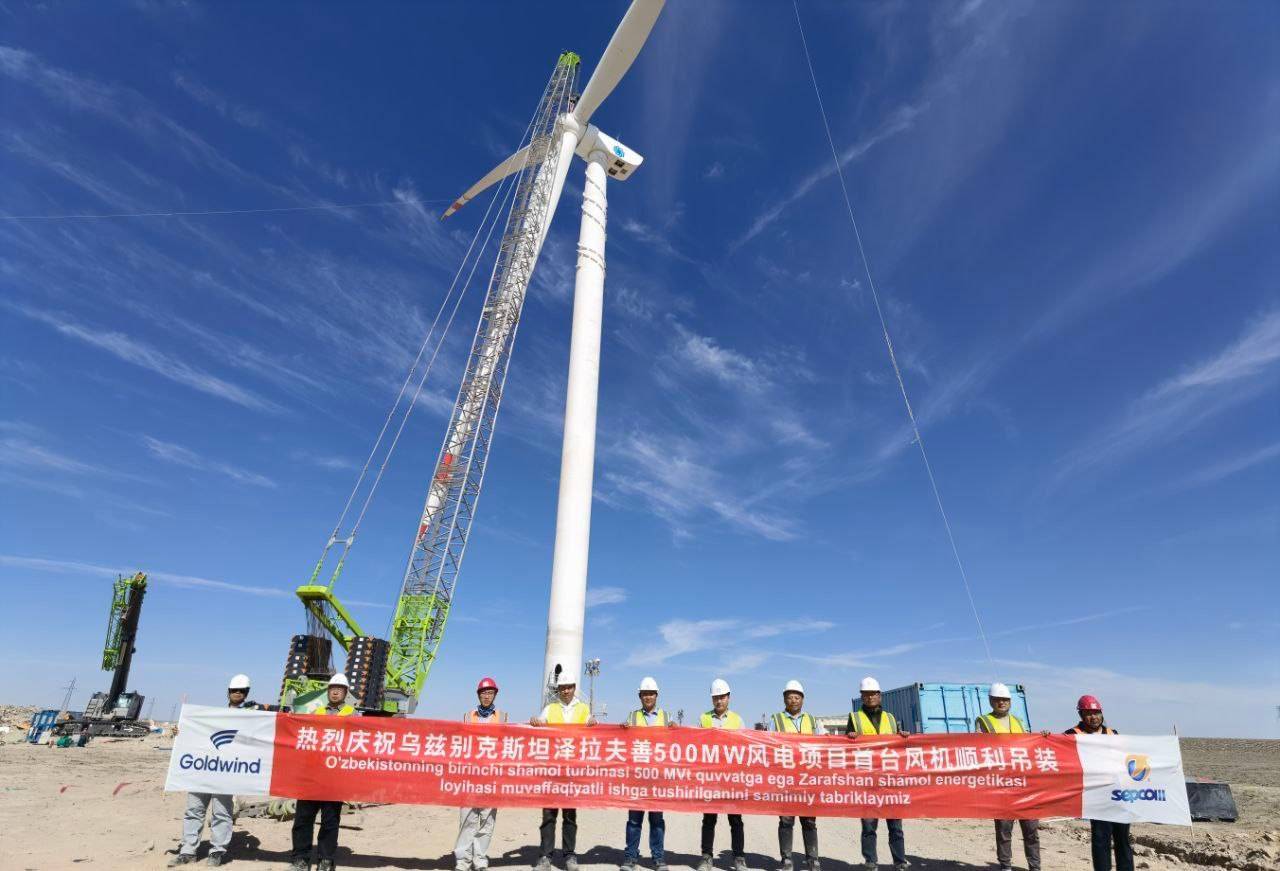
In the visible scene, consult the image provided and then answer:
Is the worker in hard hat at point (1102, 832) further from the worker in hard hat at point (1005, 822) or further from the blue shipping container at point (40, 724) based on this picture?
the blue shipping container at point (40, 724)

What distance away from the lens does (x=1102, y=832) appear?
952cm

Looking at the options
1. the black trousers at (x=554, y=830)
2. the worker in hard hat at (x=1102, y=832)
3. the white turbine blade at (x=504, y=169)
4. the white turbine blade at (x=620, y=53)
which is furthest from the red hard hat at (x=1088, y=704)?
the white turbine blade at (x=504, y=169)

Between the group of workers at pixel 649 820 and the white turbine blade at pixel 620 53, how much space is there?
1236 inches

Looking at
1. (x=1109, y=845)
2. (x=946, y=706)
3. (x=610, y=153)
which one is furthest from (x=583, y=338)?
(x=1109, y=845)

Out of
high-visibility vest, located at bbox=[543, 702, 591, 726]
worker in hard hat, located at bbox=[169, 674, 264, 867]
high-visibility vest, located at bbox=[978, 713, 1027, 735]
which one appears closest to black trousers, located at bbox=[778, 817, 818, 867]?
high-visibility vest, located at bbox=[978, 713, 1027, 735]

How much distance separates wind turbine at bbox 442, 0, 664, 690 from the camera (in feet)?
76.9

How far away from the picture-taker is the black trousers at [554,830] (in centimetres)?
959

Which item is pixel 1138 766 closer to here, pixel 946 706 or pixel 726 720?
pixel 726 720

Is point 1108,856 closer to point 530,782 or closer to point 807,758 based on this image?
point 807,758

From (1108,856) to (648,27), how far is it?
34465 millimetres

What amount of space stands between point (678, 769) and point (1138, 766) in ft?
21.8

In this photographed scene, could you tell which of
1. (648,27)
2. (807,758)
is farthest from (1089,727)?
(648,27)

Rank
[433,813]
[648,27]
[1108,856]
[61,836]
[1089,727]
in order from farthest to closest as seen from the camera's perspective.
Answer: [648,27] < [433,813] < [61,836] < [1089,727] < [1108,856]

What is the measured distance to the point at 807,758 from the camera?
9711 millimetres
